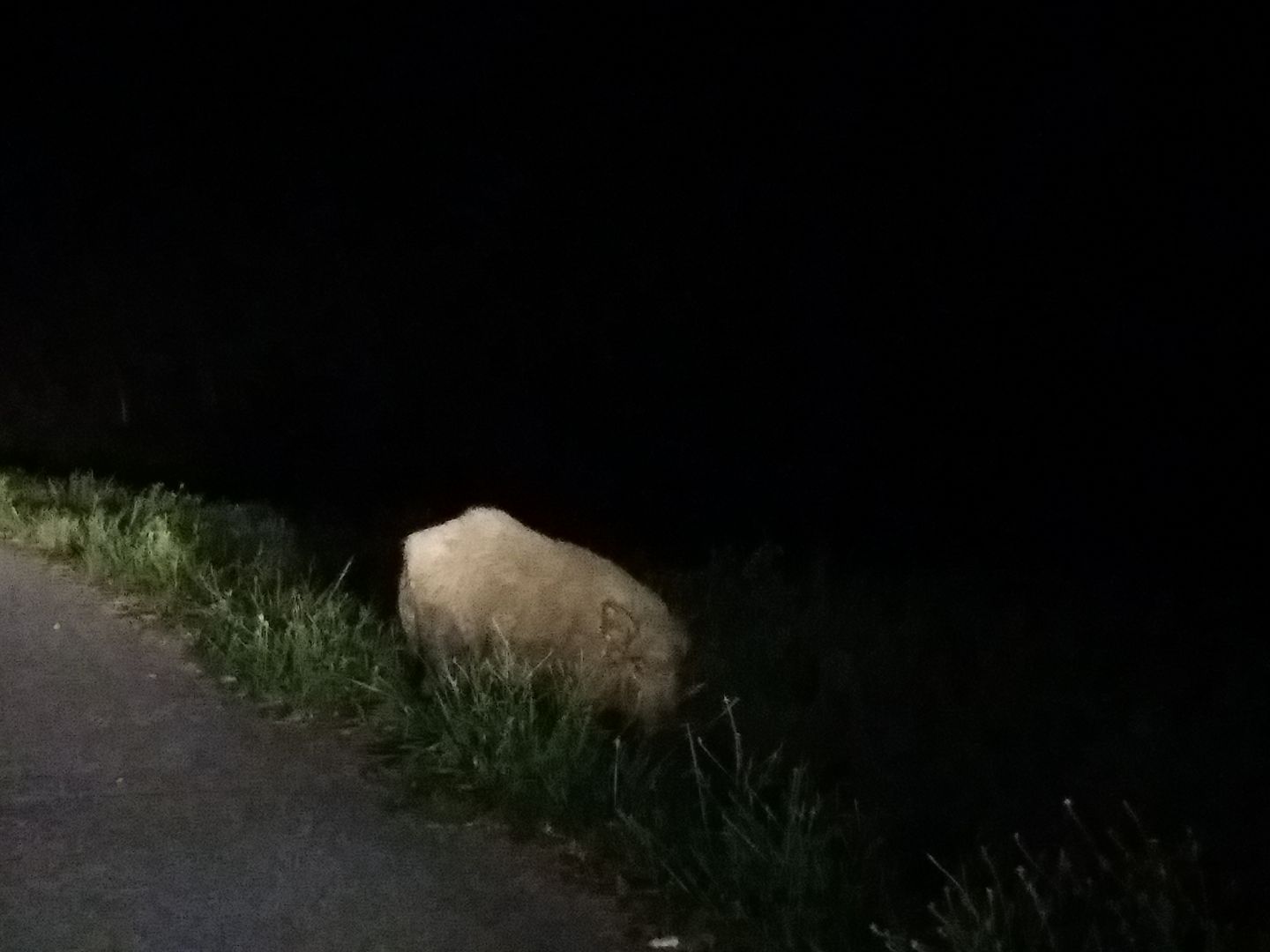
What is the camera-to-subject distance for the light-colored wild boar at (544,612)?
20.6 feet

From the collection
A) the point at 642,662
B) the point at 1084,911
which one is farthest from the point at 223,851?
the point at 1084,911

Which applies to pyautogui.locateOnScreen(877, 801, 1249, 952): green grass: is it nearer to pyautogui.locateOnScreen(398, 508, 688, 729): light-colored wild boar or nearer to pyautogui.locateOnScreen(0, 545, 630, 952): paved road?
pyautogui.locateOnScreen(0, 545, 630, 952): paved road

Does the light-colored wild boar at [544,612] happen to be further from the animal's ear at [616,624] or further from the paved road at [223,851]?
the paved road at [223,851]

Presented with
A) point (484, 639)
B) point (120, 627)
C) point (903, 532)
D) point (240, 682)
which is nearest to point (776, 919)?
point (484, 639)

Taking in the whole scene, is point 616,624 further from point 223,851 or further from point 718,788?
point 223,851

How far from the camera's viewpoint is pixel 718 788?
17.9 feet

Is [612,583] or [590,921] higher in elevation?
[612,583]

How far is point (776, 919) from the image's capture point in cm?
447

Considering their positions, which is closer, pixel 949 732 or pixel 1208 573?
pixel 949 732

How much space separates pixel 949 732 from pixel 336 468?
12.9 meters

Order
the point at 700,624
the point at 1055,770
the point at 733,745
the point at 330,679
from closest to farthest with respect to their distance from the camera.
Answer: the point at 1055,770
the point at 733,745
the point at 330,679
the point at 700,624

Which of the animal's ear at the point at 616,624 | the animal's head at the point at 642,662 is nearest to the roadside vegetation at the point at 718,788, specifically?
the animal's head at the point at 642,662

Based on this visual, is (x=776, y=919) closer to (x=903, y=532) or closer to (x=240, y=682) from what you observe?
(x=240, y=682)

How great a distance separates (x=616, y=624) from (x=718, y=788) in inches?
46.4
